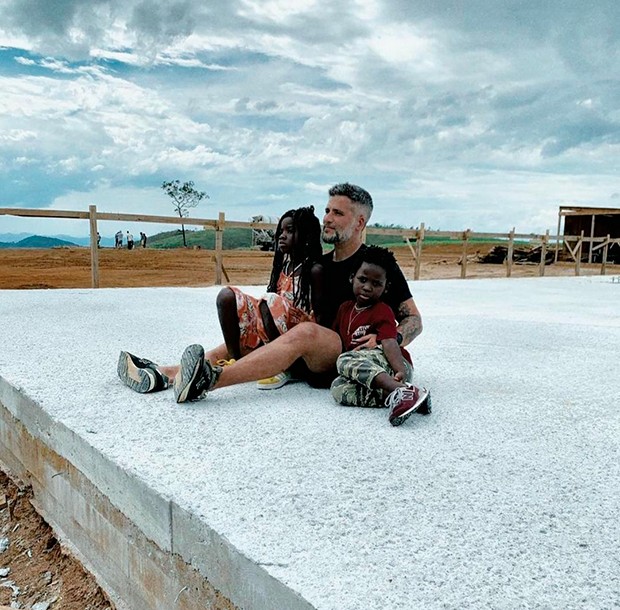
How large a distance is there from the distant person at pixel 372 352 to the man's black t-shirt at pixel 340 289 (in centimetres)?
8

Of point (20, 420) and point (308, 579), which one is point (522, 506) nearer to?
point (308, 579)

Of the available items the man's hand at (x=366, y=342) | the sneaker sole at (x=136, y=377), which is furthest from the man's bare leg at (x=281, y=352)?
the sneaker sole at (x=136, y=377)

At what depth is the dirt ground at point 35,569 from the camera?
75.7 inches

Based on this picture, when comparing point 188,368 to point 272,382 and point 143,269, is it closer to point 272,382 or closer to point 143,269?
point 272,382

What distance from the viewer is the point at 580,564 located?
1.26 metres

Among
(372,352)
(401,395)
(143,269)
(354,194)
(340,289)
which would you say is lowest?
(143,269)

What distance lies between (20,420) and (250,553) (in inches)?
66.6

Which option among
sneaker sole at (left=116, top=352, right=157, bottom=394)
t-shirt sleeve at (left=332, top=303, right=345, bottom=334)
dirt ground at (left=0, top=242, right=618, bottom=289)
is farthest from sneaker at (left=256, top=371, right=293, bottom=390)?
dirt ground at (left=0, top=242, right=618, bottom=289)

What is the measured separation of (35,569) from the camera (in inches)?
84.5

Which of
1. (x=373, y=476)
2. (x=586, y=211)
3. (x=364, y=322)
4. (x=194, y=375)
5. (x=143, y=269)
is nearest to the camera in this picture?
(x=373, y=476)

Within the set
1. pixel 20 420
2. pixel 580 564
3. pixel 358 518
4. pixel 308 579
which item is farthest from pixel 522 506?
pixel 20 420

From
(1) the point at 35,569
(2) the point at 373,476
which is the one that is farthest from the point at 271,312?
(1) the point at 35,569

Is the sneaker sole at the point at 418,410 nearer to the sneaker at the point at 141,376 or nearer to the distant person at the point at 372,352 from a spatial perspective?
the distant person at the point at 372,352

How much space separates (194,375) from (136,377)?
411 mm
